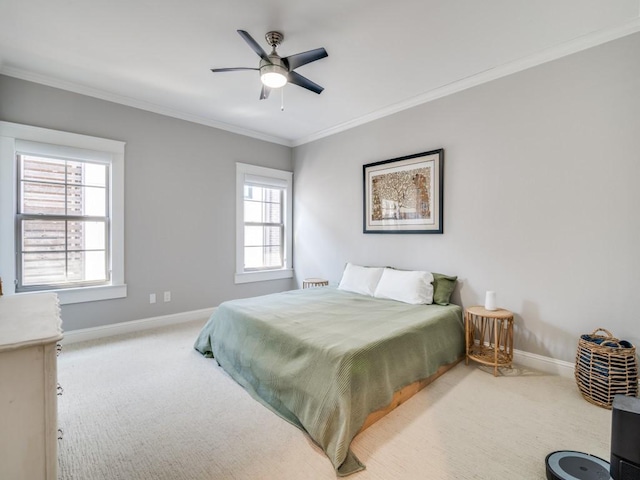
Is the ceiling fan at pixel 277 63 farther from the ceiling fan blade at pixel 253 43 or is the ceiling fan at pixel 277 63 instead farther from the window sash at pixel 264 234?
the window sash at pixel 264 234

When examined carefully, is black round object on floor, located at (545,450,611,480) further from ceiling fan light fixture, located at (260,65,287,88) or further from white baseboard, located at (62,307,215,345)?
white baseboard, located at (62,307,215,345)

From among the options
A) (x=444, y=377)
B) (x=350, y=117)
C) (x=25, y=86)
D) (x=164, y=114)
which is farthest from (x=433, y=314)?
(x=25, y=86)

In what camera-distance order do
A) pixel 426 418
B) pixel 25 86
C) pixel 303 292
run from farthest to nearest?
pixel 303 292, pixel 25 86, pixel 426 418

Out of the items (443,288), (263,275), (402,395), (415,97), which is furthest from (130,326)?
(415,97)

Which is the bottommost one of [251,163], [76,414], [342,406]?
[76,414]

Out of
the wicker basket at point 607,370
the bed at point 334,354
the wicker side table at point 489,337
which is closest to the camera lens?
the bed at point 334,354

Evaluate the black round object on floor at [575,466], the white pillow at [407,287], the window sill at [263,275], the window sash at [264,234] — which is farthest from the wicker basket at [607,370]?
the window sash at [264,234]

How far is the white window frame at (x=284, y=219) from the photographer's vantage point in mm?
4496

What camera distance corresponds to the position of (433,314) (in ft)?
8.79

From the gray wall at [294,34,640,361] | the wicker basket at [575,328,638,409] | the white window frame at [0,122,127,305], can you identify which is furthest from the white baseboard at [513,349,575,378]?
the white window frame at [0,122,127,305]

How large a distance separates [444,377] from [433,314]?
0.53 m

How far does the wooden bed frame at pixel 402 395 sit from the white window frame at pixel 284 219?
2.98 m

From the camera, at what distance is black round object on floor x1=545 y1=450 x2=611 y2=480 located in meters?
1.40

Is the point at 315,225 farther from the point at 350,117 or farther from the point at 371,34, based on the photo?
the point at 371,34
